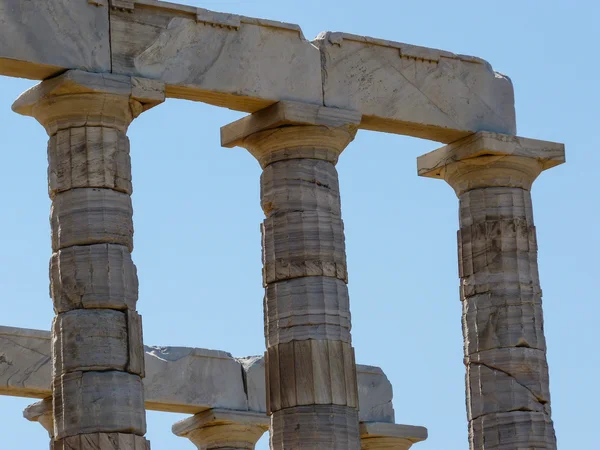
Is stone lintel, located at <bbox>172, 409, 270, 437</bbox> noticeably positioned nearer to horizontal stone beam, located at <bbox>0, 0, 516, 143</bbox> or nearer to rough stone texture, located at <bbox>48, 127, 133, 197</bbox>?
horizontal stone beam, located at <bbox>0, 0, 516, 143</bbox>

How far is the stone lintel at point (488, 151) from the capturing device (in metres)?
38.7

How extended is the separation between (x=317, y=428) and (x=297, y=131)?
16.0 ft

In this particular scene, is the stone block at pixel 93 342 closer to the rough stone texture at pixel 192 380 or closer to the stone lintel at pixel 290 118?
the stone lintel at pixel 290 118

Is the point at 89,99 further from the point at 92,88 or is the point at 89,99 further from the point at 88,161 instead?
the point at 88,161

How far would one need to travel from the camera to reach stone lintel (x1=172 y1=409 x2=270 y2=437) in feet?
146

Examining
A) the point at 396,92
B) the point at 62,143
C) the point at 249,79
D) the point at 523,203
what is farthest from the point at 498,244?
the point at 62,143

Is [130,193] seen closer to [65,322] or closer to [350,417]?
[65,322]

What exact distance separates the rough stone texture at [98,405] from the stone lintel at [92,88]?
431 cm

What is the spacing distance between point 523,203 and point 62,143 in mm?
9097

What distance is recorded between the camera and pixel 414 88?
38.3 metres

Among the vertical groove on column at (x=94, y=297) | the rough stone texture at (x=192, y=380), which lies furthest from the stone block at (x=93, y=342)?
the rough stone texture at (x=192, y=380)

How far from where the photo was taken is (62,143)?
113 feet

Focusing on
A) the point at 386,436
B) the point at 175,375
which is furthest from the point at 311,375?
the point at 386,436

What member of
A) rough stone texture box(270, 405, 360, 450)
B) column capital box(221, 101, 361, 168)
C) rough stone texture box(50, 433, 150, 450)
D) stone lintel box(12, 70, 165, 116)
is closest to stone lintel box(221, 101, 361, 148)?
column capital box(221, 101, 361, 168)
